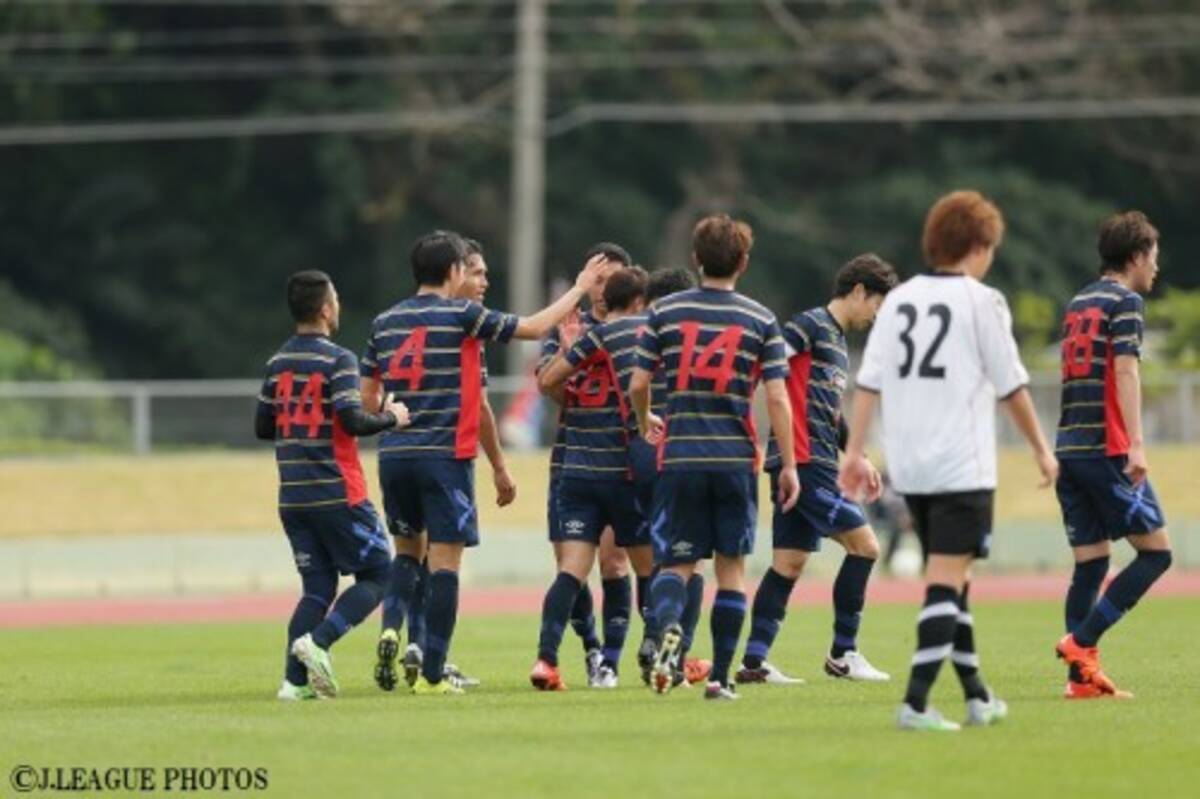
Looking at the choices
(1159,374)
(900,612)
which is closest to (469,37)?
(1159,374)

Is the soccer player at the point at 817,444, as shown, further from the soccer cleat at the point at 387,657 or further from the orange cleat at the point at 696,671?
the soccer cleat at the point at 387,657

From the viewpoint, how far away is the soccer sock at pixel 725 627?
13945 millimetres

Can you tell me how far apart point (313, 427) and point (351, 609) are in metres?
0.90

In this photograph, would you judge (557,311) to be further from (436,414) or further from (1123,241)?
(1123,241)

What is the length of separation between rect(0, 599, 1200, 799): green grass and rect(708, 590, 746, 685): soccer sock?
0.21m

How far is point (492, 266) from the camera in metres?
52.9

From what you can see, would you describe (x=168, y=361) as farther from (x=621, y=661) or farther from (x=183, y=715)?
(x=183, y=715)

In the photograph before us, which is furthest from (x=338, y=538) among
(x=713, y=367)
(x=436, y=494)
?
(x=713, y=367)

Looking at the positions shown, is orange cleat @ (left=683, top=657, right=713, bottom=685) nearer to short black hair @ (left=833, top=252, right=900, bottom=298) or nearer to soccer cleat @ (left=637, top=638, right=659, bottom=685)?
soccer cleat @ (left=637, top=638, right=659, bottom=685)

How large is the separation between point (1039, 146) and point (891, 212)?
12.5 feet

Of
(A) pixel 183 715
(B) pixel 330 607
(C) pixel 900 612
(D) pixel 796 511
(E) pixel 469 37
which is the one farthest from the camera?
(E) pixel 469 37

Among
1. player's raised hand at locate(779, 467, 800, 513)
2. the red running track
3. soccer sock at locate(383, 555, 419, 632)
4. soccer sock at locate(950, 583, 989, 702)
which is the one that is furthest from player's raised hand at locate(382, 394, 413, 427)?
the red running track

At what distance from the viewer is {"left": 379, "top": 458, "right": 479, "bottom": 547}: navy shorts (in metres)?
14.9

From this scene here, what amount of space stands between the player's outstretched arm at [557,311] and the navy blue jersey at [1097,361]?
7.60 feet
